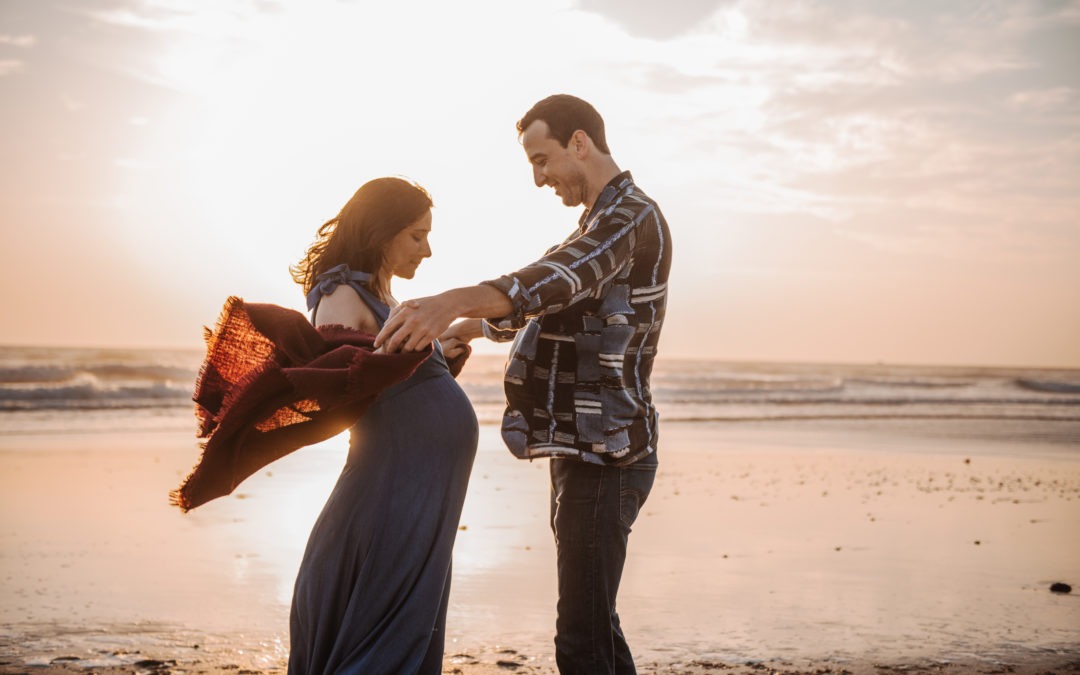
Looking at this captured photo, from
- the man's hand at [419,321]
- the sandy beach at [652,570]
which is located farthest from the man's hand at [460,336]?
the sandy beach at [652,570]

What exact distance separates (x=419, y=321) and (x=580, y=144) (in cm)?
104

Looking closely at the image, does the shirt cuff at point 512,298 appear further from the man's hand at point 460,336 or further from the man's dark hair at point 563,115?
the man's hand at point 460,336

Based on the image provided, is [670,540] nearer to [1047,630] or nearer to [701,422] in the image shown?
[1047,630]

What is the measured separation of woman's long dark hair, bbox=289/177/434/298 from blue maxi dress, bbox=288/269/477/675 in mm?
102

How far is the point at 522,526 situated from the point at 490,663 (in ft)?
10.7

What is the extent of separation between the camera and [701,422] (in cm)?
2033

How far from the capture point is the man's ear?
9.95 ft

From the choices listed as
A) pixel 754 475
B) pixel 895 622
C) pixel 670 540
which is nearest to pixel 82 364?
pixel 754 475

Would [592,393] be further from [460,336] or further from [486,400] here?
[486,400]

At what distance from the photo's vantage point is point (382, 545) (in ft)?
10.1

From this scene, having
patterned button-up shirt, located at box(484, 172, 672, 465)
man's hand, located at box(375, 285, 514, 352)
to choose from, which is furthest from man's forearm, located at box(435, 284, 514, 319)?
patterned button-up shirt, located at box(484, 172, 672, 465)

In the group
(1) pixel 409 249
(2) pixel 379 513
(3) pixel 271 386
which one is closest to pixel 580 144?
(1) pixel 409 249

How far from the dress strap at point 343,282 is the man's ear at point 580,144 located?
0.78 m

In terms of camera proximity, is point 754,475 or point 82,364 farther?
point 82,364
